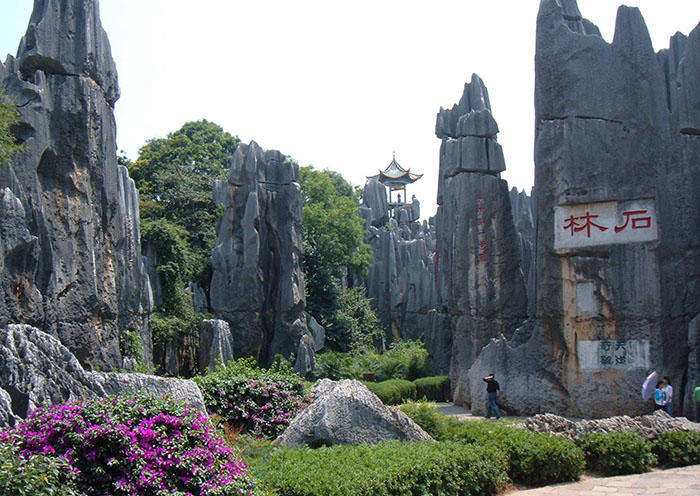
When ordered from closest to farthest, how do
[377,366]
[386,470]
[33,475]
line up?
[33,475]
[386,470]
[377,366]

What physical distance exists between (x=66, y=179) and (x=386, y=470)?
18.5 ft

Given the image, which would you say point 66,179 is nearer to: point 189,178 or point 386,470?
point 386,470

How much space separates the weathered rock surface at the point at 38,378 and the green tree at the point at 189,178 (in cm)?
1657

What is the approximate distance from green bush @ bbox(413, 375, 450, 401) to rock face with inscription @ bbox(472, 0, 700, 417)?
14.4ft

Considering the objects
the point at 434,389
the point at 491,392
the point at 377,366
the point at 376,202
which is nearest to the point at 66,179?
the point at 491,392

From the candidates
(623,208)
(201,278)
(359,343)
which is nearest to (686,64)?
(623,208)

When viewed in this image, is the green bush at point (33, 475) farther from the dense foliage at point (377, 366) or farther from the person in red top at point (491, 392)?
the dense foliage at point (377, 366)

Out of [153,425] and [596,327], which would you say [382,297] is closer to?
[596,327]

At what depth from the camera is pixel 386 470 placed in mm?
5980

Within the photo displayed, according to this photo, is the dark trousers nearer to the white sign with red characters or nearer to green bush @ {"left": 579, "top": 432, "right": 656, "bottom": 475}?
the white sign with red characters

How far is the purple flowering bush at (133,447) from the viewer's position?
172 inches

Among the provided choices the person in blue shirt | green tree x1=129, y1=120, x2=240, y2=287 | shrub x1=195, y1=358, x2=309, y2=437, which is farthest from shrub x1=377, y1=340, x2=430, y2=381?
shrub x1=195, y1=358, x2=309, y2=437

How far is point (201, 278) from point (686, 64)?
17559 mm

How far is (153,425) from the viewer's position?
4.72 meters
